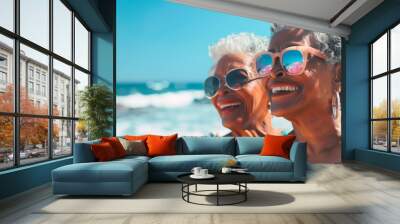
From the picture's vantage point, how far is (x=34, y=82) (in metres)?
5.64

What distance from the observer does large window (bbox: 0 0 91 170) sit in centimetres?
486

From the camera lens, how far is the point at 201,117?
10.5 metres

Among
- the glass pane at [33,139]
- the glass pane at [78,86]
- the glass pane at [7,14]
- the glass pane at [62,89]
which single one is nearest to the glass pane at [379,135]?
the glass pane at [78,86]

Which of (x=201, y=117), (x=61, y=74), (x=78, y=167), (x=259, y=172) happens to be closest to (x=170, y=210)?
(x=78, y=167)

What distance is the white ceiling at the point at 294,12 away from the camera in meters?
7.99

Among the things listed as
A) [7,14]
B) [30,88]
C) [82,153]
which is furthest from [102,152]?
[7,14]

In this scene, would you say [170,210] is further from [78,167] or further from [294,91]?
[294,91]

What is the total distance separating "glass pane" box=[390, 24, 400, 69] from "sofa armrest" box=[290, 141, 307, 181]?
3410 mm

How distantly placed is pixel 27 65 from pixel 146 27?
18.3 ft

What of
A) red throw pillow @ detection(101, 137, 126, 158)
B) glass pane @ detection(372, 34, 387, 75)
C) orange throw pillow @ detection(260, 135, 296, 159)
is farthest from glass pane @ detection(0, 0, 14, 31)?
glass pane @ detection(372, 34, 387, 75)

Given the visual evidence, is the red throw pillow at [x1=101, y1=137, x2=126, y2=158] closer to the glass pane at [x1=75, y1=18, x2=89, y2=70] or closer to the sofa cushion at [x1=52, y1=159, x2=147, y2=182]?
the sofa cushion at [x1=52, y1=159, x2=147, y2=182]

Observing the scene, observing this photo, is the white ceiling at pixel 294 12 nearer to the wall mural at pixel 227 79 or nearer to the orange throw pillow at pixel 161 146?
the wall mural at pixel 227 79

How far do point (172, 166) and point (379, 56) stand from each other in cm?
580

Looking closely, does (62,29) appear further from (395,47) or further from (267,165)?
(395,47)
